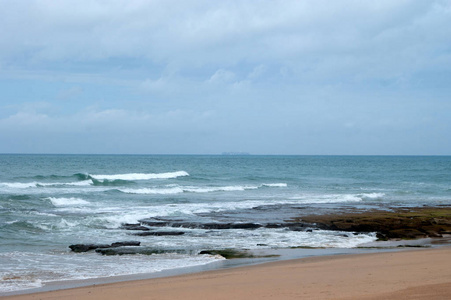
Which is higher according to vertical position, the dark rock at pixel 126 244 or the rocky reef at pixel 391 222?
the rocky reef at pixel 391 222

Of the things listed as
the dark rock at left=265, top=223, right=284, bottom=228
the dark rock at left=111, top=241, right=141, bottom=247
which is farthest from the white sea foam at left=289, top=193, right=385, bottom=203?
the dark rock at left=111, top=241, right=141, bottom=247

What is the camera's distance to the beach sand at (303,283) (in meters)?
8.45

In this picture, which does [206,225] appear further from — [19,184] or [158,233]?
[19,184]

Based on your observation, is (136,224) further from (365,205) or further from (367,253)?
(365,205)

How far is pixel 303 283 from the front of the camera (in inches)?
372

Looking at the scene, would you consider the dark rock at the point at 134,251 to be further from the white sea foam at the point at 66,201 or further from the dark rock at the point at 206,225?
the white sea foam at the point at 66,201

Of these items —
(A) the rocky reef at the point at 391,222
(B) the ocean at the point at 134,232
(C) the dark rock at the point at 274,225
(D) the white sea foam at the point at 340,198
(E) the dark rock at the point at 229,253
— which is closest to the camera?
(B) the ocean at the point at 134,232

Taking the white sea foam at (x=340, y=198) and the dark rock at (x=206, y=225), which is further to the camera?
the white sea foam at (x=340, y=198)

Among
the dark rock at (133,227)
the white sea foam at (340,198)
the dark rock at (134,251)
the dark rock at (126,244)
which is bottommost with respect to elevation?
the dark rock at (133,227)

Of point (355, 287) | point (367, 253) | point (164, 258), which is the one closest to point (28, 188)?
point (164, 258)

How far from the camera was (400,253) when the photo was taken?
13.4m

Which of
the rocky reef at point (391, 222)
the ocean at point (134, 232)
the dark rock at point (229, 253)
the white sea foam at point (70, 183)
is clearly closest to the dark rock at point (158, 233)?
the ocean at point (134, 232)

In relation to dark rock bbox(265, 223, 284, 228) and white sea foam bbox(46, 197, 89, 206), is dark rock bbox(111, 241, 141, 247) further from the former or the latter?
white sea foam bbox(46, 197, 89, 206)

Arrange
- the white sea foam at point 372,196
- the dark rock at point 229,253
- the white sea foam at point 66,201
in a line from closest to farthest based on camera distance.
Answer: the dark rock at point 229,253 < the white sea foam at point 66,201 < the white sea foam at point 372,196
